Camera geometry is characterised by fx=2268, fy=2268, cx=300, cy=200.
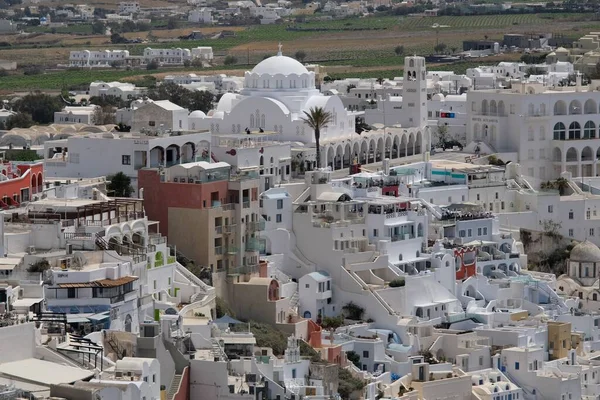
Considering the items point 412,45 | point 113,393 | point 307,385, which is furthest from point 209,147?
point 412,45

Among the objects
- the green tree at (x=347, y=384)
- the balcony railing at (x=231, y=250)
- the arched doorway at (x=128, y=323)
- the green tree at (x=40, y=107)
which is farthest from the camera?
the green tree at (x=40, y=107)

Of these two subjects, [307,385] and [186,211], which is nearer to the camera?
[307,385]

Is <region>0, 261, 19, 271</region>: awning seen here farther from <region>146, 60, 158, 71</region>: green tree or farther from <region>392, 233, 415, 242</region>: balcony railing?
<region>146, 60, 158, 71</region>: green tree

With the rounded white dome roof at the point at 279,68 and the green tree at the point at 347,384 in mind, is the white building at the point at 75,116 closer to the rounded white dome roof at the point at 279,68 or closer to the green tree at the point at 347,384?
the rounded white dome roof at the point at 279,68

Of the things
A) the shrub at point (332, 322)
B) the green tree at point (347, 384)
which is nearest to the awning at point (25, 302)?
the green tree at point (347, 384)

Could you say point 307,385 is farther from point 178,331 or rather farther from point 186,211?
point 186,211

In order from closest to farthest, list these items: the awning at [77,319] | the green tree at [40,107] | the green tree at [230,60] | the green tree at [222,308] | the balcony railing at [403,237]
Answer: the awning at [77,319] < the green tree at [222,308] < the balcony railing at [403,237] < the green tree at [40,107] < the green tree at [230,60]

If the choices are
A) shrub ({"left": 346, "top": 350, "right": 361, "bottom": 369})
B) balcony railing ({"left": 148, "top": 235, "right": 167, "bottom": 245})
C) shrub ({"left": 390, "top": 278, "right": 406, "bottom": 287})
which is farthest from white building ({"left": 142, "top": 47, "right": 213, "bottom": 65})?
shrub ({"left": 346, "top": 350, "right": 361, "bottom": 369})
